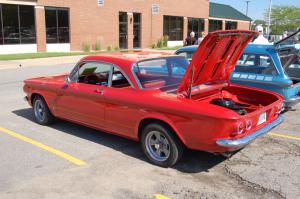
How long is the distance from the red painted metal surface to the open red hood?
51 millimetres

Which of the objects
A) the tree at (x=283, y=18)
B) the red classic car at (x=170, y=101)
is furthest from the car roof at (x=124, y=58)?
the tree at (x=283, y=18)

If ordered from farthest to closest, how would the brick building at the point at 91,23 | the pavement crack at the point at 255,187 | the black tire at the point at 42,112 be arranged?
1. the brick building at the point at 91,23
2. the black tire at the point at 42,112
3. the pavement crack at the point at 255,187

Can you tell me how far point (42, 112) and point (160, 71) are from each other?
2.62m

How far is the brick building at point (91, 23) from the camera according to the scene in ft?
80.5

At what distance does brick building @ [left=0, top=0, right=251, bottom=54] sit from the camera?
2453 cm

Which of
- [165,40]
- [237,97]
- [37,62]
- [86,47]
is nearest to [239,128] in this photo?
[237,97]

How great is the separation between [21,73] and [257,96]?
39.9ft

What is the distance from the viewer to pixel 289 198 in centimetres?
418

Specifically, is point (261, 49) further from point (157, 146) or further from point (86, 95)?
point (86, 95)

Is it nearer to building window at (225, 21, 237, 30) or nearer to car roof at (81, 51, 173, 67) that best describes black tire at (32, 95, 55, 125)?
car roof at (81, 51, 173, 67)

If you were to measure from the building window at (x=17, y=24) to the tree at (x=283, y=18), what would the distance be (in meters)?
36.3

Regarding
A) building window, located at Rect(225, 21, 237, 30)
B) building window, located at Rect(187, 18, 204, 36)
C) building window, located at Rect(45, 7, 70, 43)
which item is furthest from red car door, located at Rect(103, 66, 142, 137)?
building window, located at Rect(225, 21, 237, 30)

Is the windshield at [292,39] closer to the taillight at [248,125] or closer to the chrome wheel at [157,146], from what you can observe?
the taillight at [248,125]

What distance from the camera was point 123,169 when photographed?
16.2 ft
